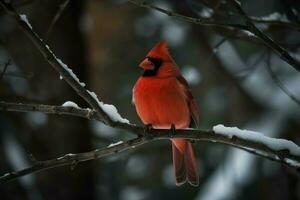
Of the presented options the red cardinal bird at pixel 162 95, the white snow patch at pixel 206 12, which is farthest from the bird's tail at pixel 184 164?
the white snow patch at pixel 206 12

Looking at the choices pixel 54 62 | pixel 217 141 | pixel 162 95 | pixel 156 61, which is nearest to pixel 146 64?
pixel 156 61

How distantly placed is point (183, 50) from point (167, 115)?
147 inches

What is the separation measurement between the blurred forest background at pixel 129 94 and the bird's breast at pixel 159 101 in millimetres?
467

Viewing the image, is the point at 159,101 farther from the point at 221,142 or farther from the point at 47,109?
the point at 47,109

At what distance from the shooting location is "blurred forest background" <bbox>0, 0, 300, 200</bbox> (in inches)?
198

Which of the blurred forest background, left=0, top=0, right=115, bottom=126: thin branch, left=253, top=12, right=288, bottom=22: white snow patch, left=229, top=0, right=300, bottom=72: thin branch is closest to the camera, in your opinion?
left=0, top=0, right=115, bottom=126: thin branch

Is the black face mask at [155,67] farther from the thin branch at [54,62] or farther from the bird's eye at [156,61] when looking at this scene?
the thin branch at [54,62]

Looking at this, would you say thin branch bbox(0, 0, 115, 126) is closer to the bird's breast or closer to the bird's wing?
the bird's breast

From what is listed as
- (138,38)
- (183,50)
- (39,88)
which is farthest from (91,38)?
(39,88)

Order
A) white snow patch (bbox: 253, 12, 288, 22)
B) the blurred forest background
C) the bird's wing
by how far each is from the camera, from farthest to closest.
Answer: the blurred forest background < the bird's wing < white snow patch (bbox: 253, 12, 288, 22)

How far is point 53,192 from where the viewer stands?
5.16 m

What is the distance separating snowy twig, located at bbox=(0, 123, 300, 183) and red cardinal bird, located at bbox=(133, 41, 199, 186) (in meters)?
0.77

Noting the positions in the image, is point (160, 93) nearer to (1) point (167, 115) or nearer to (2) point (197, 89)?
(1) point (167, 115)

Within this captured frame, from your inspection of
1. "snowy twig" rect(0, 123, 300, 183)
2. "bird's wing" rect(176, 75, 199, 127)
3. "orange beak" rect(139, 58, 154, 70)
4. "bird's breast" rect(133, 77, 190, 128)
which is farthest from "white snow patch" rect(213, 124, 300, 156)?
"bird's wing" rect(176, 75, 199, 127)
